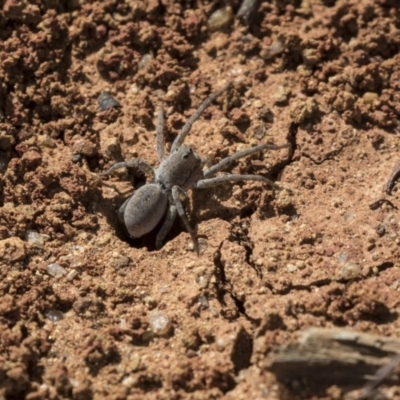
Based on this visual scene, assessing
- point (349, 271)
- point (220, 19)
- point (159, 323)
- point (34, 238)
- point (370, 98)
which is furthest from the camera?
point (220, 19)

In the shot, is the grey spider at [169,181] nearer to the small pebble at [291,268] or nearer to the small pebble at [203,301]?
the small pebble at [203,301]

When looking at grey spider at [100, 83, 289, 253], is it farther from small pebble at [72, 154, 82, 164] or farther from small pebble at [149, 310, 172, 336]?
small pebble at [149, 310, 172, 336]

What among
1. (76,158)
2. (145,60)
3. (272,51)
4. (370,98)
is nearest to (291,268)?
(370,98)

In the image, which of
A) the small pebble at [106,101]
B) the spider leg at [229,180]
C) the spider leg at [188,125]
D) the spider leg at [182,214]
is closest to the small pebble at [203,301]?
the spider leg at [182,214]

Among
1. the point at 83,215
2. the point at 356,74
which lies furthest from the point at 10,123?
the point at 356,74

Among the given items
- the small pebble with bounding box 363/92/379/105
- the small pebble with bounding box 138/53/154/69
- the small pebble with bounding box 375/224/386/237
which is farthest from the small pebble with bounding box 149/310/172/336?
the small pebble with bounding box 363/92/379/105

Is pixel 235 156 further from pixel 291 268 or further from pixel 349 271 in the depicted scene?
pixel 349 271
